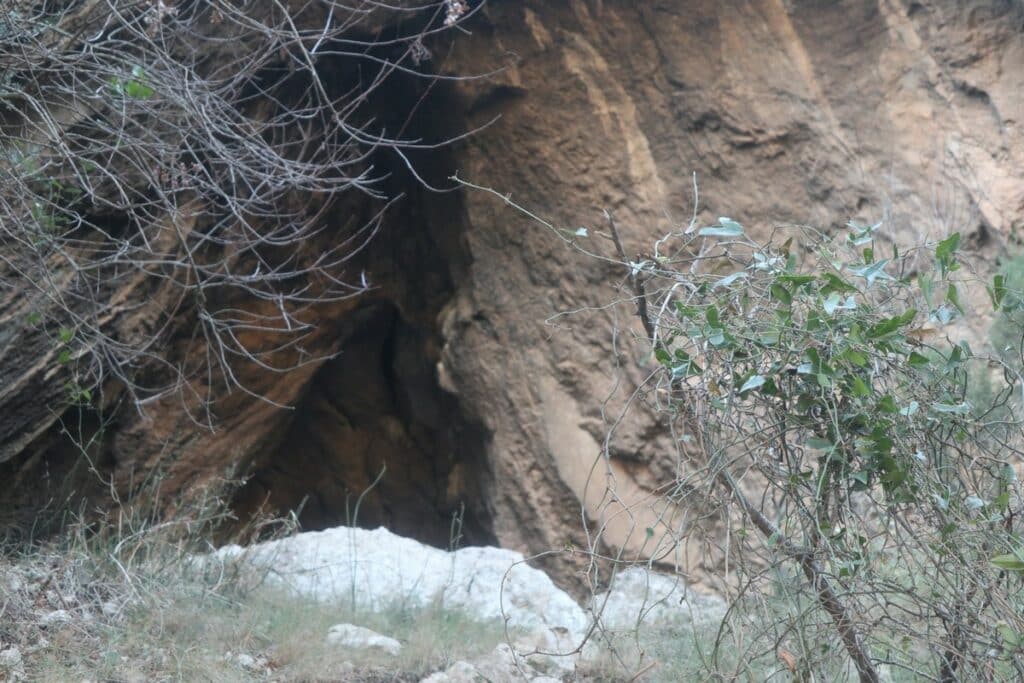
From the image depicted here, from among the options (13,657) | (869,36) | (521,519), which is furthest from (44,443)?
(869,36)

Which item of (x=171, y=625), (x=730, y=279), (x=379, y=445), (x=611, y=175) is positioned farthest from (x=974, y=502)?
(x=379, y=445)

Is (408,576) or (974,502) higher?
(974,502)

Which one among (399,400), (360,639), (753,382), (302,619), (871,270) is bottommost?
(399,400)

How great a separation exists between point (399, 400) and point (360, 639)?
Result: 10.9 ft

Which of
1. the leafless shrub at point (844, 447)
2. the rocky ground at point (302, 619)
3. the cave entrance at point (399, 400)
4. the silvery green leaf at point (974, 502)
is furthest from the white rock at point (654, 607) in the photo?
the silvery green leaf at point (974, 502)

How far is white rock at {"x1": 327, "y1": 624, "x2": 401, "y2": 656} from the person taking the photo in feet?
11.9

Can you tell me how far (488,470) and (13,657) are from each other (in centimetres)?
297

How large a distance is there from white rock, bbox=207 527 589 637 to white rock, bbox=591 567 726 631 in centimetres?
18

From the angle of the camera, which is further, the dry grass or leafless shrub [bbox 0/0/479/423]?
leafless shrub [bbox 0/0/479/423]

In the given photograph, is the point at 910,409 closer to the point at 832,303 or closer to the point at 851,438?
the point at 851,438

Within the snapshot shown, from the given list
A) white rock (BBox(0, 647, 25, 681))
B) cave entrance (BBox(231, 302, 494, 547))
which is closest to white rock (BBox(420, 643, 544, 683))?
white rock (BBox(0, 647, 25, 681))

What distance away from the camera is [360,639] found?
3699mm

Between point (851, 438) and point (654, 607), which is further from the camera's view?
point (654, 607)

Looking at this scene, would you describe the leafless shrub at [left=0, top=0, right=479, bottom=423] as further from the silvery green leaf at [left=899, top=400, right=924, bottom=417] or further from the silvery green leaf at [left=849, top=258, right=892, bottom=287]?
the silvery green leaf at [left=899, top=400, right=924, bottom=417]
